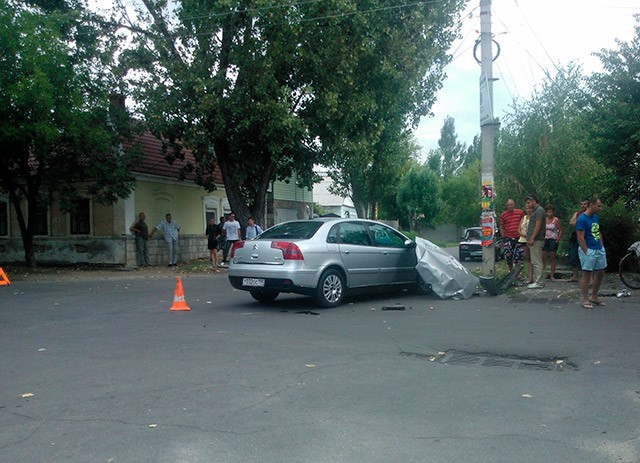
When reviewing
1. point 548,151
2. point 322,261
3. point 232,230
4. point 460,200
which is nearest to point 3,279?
point 232,230

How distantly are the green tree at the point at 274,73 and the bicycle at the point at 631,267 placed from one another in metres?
9.19

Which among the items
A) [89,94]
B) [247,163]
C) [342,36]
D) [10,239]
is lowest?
[10,239]

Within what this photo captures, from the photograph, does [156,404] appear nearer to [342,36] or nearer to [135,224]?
[342,36]

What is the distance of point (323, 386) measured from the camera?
5.61 metres

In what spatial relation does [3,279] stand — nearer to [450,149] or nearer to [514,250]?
[514,250]

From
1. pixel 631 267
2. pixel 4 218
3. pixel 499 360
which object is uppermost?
pixel 4 218

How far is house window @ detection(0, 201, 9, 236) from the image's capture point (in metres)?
24.3

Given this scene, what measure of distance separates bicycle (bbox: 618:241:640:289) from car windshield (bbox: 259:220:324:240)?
606 cm

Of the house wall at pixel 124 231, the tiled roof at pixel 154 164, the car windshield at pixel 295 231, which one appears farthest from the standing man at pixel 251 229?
the car windshield at pixel 295 231

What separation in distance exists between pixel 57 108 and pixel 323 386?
43.7 ft

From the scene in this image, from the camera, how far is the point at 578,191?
19094 mm

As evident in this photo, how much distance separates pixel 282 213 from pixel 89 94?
1711 cm

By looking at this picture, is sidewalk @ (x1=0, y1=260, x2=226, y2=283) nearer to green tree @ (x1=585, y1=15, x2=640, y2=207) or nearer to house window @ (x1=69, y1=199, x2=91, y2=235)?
house window @ (x1=69, y1=199, x2=91, y2=235)

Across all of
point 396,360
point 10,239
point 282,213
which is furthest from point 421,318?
point 282,213
